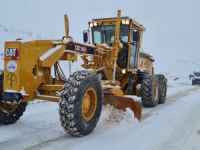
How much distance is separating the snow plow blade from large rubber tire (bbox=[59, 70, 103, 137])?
4.89 feet

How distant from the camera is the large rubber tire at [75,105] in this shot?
5.98 meters

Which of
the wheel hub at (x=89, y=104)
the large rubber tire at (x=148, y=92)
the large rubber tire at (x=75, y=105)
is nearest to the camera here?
the large rubber tire at (x=75, y=105)

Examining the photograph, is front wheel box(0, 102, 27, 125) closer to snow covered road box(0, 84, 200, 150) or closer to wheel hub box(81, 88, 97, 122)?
snow covered road box(0, 84, 200, 150)

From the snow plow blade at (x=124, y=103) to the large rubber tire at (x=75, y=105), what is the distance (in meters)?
1.49

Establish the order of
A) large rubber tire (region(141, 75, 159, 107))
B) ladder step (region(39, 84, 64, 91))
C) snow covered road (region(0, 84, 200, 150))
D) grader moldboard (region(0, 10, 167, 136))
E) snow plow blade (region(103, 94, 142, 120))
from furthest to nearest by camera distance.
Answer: large rubber tire (region(141, 75, 159, 107)) → snow plow blade (region(103, 94, 142, 120)) → ladder step (region(39, 84, 64, 91)) → grader moldboard (region(0, 10, 167, 136)) → snow covered road (region(0, 84, 200, 150))

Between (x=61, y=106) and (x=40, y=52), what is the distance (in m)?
1.25

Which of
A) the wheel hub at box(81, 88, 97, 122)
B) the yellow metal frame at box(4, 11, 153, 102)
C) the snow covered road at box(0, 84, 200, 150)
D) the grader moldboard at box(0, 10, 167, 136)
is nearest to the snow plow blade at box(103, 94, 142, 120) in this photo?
the grader moldboard at box(0, 10, 167, 136)

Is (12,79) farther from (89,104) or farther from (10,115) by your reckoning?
(89,104)

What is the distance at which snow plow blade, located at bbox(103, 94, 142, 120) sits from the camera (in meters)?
7.90

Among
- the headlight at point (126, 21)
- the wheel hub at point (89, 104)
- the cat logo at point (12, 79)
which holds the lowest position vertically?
the wheel hub at point (89, 104)

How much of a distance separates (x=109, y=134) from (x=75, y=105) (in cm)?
100

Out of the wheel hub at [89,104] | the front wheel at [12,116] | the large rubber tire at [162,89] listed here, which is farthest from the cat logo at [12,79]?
the large rubber tire at [162,89]

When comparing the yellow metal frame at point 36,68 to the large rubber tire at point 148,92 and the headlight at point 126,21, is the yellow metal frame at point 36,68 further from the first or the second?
the large rubber tire at point 148,92

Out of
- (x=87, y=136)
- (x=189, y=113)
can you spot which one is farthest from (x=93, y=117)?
→ (x=189, y=113)
